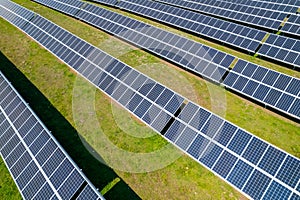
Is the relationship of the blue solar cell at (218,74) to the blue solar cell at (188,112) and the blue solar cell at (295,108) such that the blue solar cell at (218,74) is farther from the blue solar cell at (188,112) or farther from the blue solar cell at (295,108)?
the blue solar cell at (295,108)

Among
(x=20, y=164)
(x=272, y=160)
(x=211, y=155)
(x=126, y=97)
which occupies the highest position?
(x=20, y=164)

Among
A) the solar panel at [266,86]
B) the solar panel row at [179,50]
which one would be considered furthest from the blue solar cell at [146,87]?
the solar panel at [266,86]

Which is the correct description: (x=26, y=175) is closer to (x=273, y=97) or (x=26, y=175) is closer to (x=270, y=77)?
(x=273, y=97)

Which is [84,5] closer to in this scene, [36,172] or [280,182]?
[36,172]

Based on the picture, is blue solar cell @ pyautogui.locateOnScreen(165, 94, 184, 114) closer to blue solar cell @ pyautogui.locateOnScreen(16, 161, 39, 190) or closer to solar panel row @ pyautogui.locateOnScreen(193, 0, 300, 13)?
blue solar cell @ pyautogui.locateOnScreen(16, 161, 39, 190)

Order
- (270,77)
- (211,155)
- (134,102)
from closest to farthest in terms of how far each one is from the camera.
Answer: (211,155), (134,102), (270,77)

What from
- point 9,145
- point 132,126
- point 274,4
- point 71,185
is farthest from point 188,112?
point 274,4

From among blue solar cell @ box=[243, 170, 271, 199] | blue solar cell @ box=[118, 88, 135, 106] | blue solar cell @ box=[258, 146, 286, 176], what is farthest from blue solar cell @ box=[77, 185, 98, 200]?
blue solar cell @ box=[258, 146, 286, 176]
